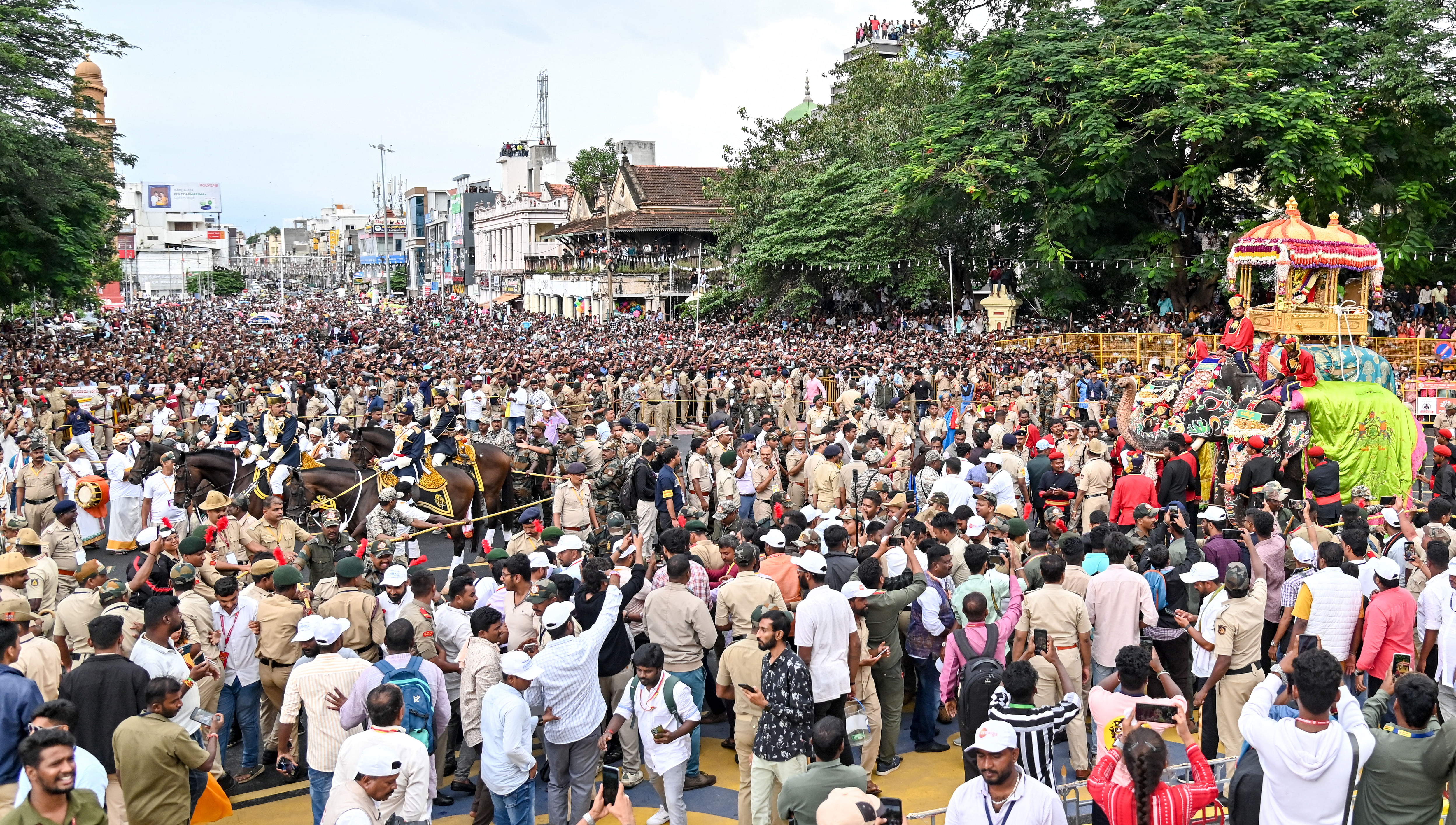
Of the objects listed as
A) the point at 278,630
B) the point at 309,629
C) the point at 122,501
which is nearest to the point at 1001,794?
the point at 309,629

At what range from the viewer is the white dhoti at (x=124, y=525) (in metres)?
13.9

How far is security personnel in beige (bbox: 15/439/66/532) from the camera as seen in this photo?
12516 mm

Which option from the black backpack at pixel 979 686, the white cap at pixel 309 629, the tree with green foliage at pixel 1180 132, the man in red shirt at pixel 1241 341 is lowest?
the black backpack at pixel 979 686

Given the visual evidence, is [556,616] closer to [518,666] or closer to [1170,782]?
[518,666]

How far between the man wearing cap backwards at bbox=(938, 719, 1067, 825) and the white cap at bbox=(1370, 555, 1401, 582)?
350cm

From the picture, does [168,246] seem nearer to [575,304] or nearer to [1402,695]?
[575,304]

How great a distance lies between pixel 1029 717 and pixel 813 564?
1.75 m

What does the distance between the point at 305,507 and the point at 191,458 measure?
1.48 m

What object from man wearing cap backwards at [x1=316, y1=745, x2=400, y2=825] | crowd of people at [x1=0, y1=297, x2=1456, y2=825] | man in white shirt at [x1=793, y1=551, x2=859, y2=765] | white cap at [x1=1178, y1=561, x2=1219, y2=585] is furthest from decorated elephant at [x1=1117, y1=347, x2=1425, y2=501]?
man wearing cap backwards at [x1=316, y1=745, x2=400, y2=825]

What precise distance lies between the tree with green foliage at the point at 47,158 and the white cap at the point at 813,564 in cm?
2077

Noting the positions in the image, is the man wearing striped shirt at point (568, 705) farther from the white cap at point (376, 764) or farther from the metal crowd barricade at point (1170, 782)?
the metal crowd barricade at point (1170, 782)

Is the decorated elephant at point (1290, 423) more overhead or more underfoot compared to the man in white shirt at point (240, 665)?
more overhead

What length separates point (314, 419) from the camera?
17141 millimetres

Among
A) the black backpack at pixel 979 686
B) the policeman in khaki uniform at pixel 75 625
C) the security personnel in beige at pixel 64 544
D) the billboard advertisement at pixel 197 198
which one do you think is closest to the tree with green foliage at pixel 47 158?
the security personnel in beige at pixel 64 544
